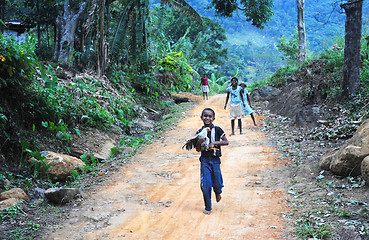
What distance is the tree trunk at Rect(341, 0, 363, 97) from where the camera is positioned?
30.4ft

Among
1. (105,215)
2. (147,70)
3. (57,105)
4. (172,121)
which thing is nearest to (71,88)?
(57,105)

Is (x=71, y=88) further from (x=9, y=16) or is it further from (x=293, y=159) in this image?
(x=9, y=16)

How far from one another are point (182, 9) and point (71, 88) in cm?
567

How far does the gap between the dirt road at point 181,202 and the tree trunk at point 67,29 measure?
614 centimetres

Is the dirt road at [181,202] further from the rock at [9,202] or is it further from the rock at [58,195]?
the rock at [9,202]

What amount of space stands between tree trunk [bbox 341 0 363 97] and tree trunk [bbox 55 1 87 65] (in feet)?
30.7

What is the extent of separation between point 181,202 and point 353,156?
2.82m

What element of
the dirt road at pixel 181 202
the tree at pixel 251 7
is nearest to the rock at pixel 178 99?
the tree at pixel 251 7

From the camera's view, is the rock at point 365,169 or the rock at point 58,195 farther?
the rock at point 58,195

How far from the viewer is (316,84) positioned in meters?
11.6

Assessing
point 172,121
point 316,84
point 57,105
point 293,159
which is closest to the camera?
point 293,159

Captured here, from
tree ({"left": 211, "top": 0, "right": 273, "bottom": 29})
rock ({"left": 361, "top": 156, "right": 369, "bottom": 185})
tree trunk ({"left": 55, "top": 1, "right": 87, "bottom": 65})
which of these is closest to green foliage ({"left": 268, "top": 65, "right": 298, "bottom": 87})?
tree ({"left": 211, "top": 0, "right": 273, "bottom": 29})

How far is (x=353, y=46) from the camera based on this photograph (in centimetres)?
934

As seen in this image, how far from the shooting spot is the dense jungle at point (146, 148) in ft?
→ 14.4
